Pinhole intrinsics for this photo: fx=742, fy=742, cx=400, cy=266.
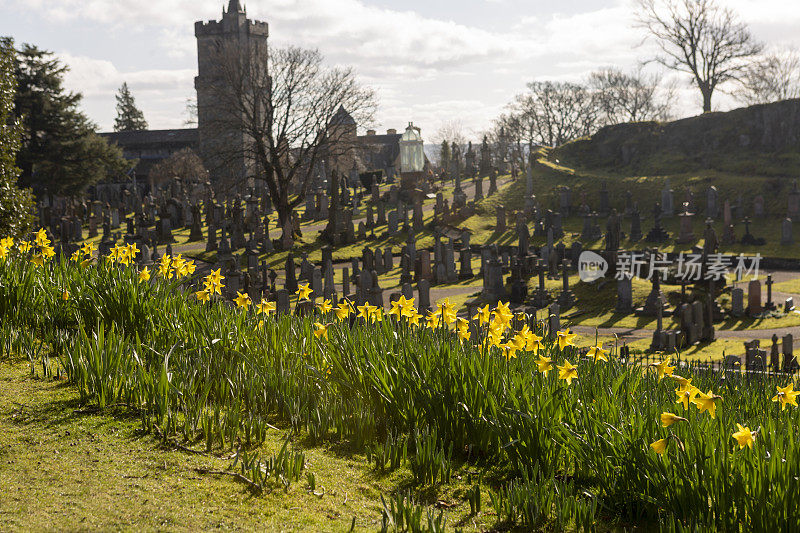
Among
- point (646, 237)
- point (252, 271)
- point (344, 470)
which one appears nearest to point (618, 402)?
point (344, 470)

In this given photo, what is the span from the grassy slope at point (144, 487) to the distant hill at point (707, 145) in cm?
3594

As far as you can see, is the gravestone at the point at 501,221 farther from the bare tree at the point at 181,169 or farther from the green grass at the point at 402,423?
the bare tree at the point at 181,169

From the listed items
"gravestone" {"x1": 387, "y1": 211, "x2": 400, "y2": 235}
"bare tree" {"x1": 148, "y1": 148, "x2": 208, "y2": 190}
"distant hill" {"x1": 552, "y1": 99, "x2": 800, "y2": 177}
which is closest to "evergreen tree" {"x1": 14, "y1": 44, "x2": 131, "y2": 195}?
"bare tree" {"x1": 148, "y1": 148, "x2": 208, "y2": 190}

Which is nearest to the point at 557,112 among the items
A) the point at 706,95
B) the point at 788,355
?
the point at 706,95

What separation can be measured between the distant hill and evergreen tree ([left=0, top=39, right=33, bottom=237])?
33.4 metres

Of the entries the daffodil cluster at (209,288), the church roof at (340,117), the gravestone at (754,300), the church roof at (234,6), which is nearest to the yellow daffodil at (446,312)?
the daffodil cluster at (209,288)

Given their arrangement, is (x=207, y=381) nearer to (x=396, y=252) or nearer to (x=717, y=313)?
(x=717, y=313)

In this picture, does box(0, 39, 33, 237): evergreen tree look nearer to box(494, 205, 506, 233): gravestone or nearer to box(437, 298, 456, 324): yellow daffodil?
box(437, 298, 456, 324): yellow daffodil

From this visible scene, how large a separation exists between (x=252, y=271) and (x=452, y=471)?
1665 cm

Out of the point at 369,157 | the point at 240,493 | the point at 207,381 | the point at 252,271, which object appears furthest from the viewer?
the point at 369,157

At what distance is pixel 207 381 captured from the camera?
5246 millimetres

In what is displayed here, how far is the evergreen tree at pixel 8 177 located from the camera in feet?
37.3

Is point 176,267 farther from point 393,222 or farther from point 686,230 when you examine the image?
point 686,230

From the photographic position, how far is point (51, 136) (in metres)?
40.7
